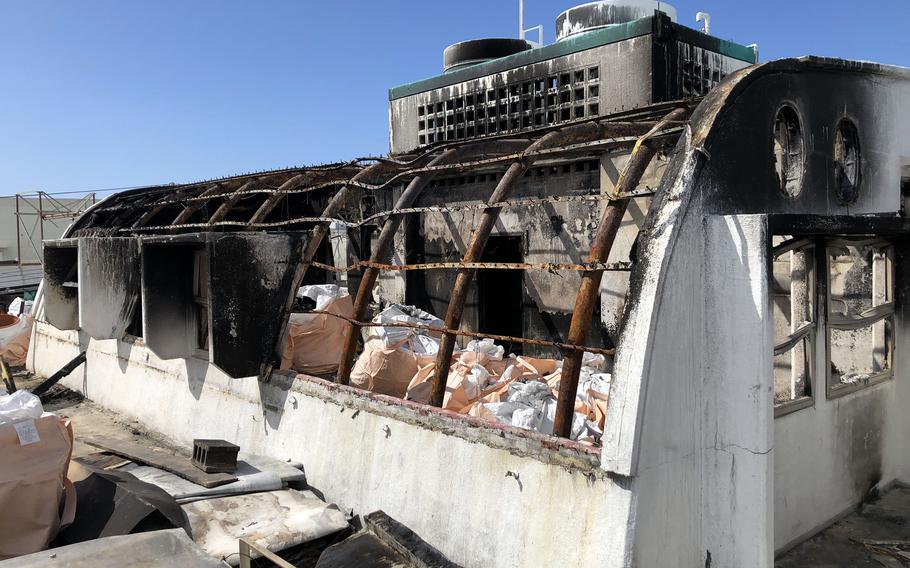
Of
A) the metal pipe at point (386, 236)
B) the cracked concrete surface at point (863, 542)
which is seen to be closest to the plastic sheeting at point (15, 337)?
the metal pipe at point (386, 236)

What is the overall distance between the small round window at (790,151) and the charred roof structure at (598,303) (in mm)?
17

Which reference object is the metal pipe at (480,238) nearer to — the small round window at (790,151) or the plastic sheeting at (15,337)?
the small round window at (790,151)

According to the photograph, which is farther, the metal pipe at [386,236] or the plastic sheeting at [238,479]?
the metal pipe at [386,236]

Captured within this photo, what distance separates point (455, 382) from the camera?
645 cm

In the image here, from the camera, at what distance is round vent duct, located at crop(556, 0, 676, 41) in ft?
27.9

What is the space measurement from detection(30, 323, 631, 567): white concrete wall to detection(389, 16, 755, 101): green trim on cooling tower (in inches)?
192

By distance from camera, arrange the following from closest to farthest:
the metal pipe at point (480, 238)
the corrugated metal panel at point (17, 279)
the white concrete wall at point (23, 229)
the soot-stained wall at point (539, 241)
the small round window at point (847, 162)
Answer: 1. the metal pipe at point (480, 238)
2. the small round window at point (847, 162)
3. the soot-stained wall at point (539, 241)
4. the corrugated metal panel at point (17, 279)
5. the white concrete wall at point (23, 229)

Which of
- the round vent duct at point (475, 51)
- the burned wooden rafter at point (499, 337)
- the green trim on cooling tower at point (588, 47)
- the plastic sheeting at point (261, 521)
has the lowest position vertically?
the plastic sheeting at point (261, 521)

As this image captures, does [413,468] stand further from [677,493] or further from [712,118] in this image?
[712,118]

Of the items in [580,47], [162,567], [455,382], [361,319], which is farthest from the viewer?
[580,47]

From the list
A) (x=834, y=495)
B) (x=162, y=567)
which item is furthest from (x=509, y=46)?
(x=162, y=567)

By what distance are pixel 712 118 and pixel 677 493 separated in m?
2.28

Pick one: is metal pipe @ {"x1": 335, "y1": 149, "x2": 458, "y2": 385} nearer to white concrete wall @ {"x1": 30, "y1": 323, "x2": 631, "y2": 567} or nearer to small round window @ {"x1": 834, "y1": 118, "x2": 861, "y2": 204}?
white concrete wall @ {"x1": 30, "y1": 323, "x2": 631, "y2": 567}

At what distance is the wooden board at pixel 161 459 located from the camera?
5824 millimetres
